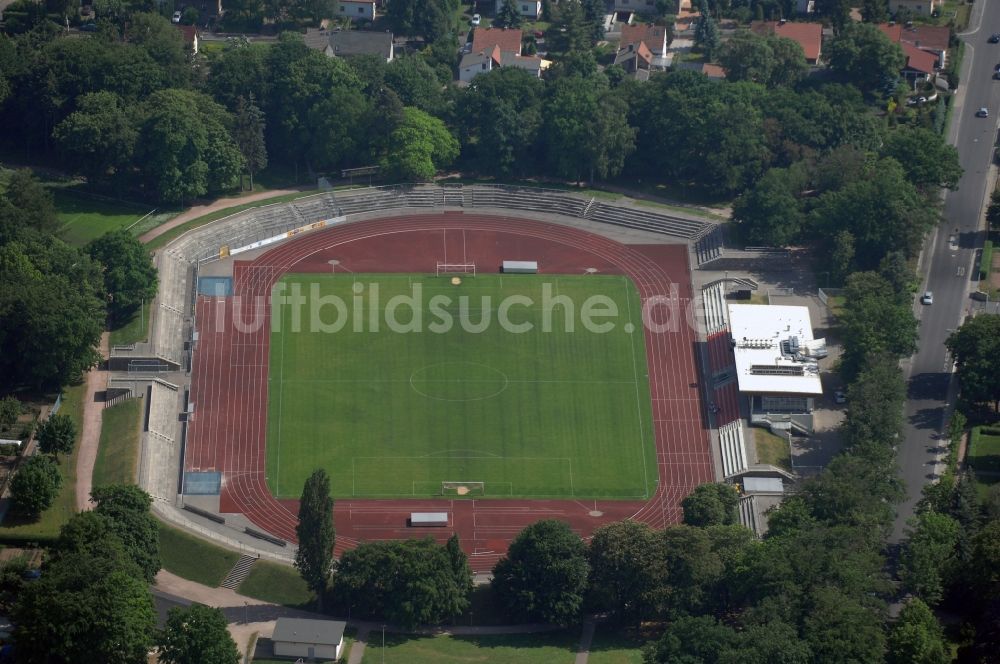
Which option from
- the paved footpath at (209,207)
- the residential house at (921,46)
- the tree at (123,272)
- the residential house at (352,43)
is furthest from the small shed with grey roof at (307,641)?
the residential house at (921,46)

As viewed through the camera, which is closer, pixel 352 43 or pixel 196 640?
pixel 196 640

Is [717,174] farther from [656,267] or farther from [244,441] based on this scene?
[244,441]

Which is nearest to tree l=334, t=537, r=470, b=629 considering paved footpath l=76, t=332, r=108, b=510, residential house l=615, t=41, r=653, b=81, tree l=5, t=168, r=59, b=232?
paved footpath l=76, t=332, r=108, b=510

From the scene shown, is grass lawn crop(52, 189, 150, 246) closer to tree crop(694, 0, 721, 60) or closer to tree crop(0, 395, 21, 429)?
tree crop(0, 395, 21, 429)

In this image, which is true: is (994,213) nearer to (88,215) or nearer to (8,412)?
(88,215)

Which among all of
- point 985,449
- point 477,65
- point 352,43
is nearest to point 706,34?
point 477,65

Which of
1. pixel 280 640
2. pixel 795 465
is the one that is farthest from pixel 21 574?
pixel 795 465
